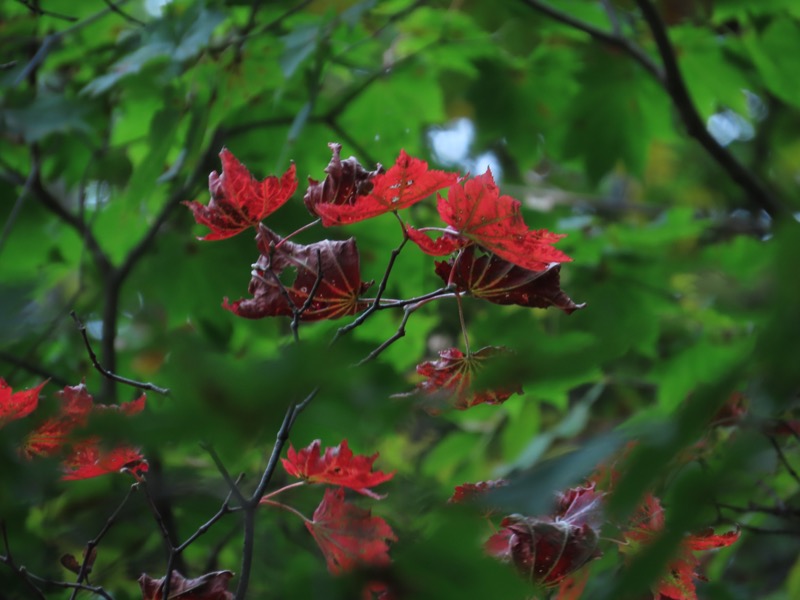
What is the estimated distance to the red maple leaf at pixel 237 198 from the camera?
445 millimetres

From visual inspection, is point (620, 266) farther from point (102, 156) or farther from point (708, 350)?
point (102, 156)

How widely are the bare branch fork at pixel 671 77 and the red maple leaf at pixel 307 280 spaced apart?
64 cm

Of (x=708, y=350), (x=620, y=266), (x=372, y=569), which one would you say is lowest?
(x=708, y=350)

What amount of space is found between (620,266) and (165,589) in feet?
3.20

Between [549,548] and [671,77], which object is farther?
[671,77]

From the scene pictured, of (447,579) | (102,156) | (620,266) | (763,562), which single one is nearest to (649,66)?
(620,266)

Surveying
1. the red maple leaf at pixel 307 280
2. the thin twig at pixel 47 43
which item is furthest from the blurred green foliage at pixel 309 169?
the red maple leaf at pixel 307 280

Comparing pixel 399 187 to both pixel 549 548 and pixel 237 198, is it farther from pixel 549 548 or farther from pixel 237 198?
pixel 549 548

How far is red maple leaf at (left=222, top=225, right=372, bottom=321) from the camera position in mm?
425

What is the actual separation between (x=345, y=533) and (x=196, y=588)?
0.27 ft

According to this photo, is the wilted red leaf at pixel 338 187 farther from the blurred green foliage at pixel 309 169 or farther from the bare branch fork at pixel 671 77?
the bare branch fork at pixel 671 77

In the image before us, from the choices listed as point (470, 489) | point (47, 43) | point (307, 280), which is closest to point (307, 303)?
point (307, 280)

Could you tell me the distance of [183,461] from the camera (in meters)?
1.19

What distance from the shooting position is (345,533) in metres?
0.41
